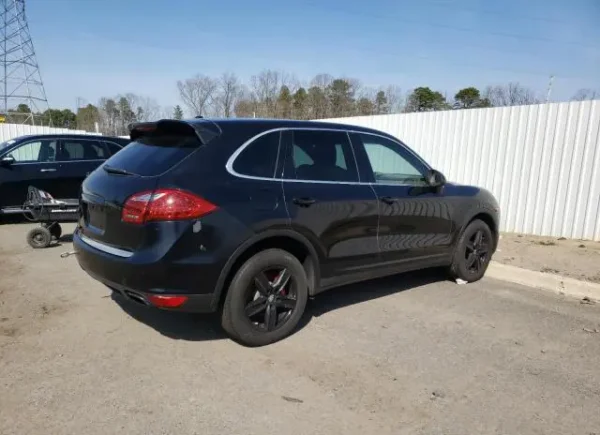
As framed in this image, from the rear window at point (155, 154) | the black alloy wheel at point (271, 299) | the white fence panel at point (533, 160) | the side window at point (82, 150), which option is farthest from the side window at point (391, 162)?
the side window at point (82, 150)

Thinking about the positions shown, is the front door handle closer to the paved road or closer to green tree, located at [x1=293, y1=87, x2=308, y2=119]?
the paved road

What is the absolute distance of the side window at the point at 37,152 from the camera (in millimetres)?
9570

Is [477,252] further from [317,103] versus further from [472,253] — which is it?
[317,103]

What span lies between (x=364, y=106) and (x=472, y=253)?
23.2 m

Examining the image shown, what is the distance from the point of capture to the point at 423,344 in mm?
4039

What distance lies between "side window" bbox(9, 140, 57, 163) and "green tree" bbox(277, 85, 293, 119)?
20734mm

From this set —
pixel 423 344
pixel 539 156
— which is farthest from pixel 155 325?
pixel 539 156

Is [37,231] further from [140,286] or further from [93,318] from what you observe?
[140,286]

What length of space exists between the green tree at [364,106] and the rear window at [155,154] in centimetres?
2435

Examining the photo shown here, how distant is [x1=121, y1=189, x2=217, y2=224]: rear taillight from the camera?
335 cm

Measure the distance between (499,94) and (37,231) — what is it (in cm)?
2009

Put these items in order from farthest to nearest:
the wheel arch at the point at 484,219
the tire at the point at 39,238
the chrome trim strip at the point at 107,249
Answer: the tire at the point at 39,238 < the wheel arch at the point at 484,219 < the chrome trim strip at the point at 107,249

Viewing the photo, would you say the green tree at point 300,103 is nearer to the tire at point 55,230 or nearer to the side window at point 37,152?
the side window at point 37,152

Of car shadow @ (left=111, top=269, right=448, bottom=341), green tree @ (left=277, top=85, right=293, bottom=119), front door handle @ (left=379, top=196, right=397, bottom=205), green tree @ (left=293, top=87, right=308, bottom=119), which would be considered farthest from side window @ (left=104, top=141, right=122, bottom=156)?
green tree @ (left=277, top=85, right=293, bottom=119)
